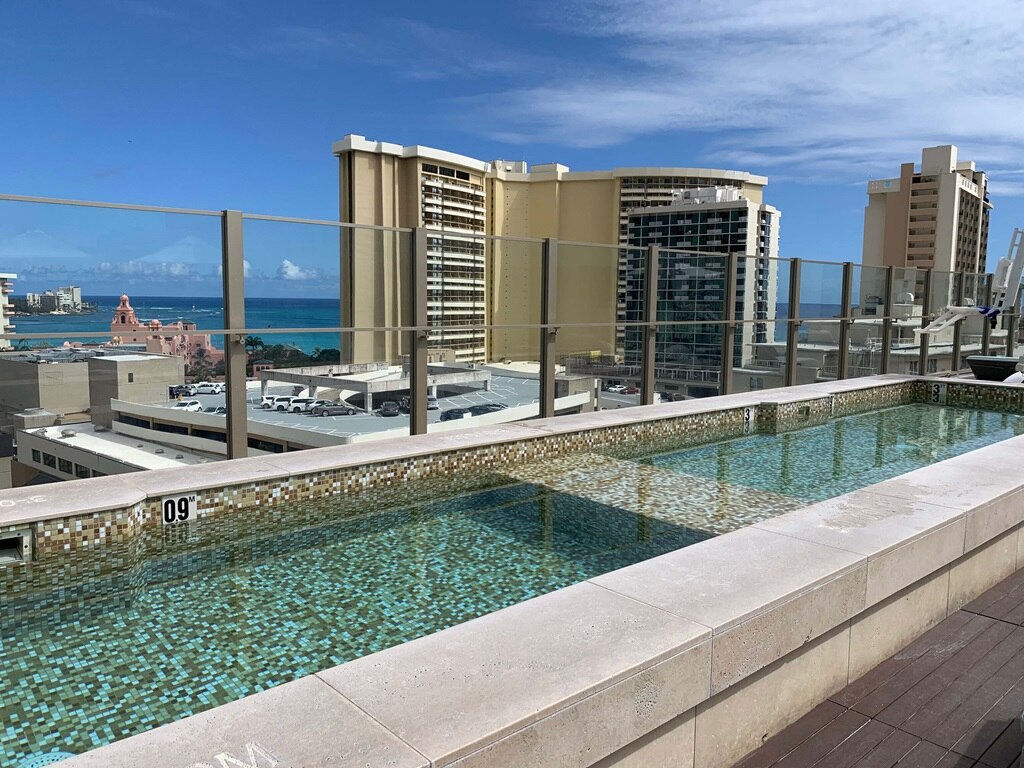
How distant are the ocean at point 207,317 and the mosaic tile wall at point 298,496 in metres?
1.12

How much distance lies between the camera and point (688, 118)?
64.4 m

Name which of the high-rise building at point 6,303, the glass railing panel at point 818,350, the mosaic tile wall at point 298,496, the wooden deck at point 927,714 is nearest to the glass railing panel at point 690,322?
the mosaic tile wall at point 298,496

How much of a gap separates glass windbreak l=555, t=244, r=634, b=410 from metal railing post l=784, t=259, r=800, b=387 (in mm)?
2940

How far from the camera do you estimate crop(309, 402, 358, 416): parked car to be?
5.35 m

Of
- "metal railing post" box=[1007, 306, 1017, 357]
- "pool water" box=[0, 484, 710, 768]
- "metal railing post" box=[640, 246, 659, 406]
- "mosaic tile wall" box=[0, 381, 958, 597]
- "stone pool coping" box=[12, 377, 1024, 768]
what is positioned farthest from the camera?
"metal railing post" box=[1007, 306, 1017, 357]

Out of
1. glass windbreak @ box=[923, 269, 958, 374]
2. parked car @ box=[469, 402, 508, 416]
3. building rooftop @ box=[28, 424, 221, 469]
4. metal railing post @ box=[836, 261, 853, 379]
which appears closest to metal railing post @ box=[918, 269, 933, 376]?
glass windbreak @ box=[923, 269, 958, 374]

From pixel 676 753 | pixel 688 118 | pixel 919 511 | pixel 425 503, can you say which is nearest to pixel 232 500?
pixel 425 503

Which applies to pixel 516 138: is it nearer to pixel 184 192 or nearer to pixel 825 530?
pixel 184 192

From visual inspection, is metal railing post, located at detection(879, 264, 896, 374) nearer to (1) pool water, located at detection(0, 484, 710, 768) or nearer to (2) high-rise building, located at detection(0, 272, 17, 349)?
(1) pool water, located at detection(0, 484, 710, 768)

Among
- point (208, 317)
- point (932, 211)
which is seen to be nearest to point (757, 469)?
point (208, 317)

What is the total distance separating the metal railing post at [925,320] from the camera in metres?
12.1

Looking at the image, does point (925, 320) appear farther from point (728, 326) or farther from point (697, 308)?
point (697, 308)

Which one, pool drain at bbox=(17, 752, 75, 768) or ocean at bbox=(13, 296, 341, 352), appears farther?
ocean at bbox=(13, 296, 341, 352)

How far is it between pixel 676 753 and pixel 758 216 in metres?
51.9
